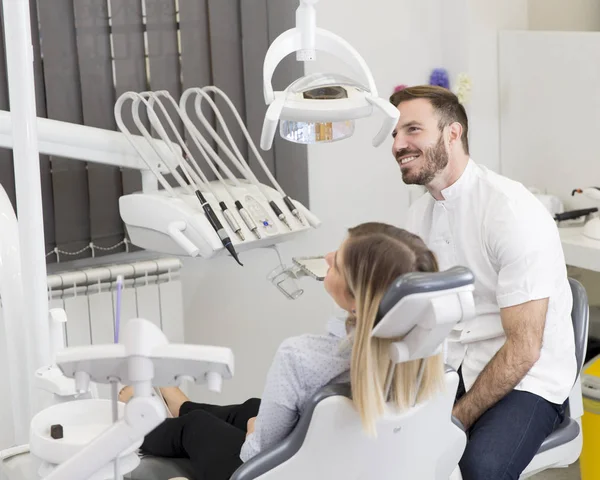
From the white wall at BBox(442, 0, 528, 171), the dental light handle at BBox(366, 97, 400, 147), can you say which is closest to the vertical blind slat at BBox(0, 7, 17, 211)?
the dental light handle at BBox(366, 97, 400, 147)

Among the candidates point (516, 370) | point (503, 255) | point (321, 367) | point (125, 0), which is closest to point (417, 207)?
point (503, 255)

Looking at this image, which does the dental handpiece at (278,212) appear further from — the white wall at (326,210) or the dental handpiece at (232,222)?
the white wall at (326,210)

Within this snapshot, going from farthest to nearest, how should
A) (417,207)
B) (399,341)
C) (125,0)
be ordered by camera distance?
(125,0) < (417,207) < (399,341)

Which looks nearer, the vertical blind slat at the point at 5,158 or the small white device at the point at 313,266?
the small white device at the point at 313,266

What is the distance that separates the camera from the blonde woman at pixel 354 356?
147cm

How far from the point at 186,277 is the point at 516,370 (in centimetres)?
127

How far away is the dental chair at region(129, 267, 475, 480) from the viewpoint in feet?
4.50

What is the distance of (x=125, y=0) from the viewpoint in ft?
8.57

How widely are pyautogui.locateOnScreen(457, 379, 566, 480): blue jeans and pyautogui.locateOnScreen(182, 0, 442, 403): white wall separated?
1.23m

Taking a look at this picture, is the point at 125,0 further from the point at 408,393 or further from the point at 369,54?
the point at 408,393

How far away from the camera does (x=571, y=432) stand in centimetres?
196

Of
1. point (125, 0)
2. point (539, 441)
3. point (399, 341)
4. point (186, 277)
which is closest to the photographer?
point (399, 341)

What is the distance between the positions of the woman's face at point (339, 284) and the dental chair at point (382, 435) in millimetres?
143

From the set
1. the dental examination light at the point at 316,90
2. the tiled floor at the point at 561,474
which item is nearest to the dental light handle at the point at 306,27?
the dental examination light at the point at 316,90
